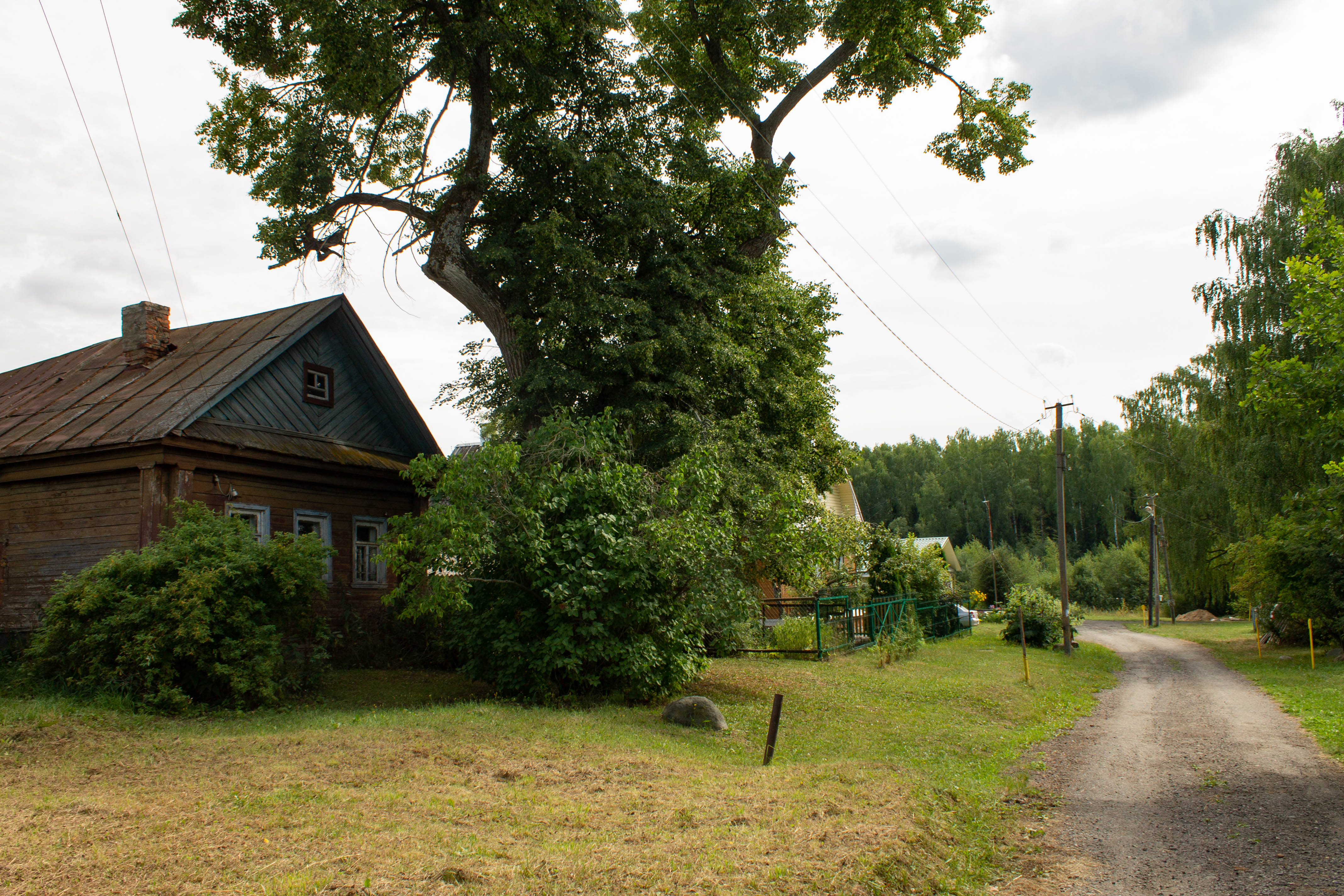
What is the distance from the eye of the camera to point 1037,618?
26031 mm

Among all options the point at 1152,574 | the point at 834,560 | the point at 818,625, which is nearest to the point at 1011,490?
the point at 1152,574

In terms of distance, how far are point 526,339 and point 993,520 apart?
85795mm

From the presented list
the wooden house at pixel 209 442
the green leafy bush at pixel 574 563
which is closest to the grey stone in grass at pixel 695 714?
the green leafy bush at pixel 574 563

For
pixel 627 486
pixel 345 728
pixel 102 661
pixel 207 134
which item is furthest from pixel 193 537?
pixel 207 134

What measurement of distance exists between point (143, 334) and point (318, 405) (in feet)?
12.6

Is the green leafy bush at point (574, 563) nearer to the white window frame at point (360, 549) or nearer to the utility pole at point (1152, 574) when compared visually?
the white window frame at point (360, 549)

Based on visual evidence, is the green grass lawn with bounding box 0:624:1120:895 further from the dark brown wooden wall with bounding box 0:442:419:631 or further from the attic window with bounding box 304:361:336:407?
the attic window with bounding box 304:361:336:407

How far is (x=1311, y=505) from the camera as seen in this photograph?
408 inches

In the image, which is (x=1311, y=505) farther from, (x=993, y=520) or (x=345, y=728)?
(x=993, y=520)

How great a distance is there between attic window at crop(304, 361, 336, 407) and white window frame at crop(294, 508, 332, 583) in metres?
2.13

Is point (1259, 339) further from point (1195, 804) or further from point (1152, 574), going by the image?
point (1152, 574)

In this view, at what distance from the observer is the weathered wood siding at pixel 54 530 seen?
13570mm

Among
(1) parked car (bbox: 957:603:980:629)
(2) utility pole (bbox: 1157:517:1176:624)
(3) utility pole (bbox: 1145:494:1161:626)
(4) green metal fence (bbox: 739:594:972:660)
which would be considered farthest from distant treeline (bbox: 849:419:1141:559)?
(4) green metal fence (bbox: 739:594:972:660)

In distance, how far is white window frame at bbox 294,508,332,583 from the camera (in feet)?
52.1
